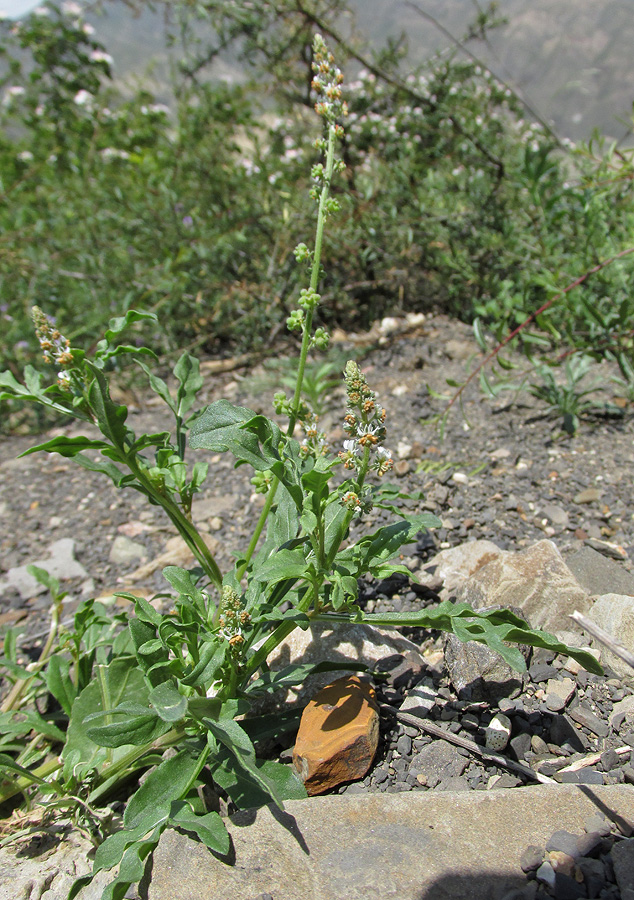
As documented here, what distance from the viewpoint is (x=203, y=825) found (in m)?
1.43

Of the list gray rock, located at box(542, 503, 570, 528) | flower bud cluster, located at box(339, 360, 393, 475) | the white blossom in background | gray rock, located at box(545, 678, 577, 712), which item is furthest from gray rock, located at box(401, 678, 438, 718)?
the white blossom in background

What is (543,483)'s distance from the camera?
8.80ft

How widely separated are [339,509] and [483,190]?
9.99 feet

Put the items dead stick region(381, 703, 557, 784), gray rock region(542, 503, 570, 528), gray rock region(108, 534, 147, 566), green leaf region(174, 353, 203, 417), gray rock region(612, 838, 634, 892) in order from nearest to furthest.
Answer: gray rock region(612, 838, 634, 892)
dead stick region(381, 703, 557, 784)
green leaf region(174, 353, 203, 417)
gray rock region(542, 503, 570, 528)
gray rock region(108, 534, 147, 566)

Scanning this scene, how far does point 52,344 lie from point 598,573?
1.84m

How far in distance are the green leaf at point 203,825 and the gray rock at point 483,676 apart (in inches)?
29.8

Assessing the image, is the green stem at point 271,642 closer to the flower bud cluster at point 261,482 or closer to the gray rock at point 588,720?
the flower bud cluster at point 261,482

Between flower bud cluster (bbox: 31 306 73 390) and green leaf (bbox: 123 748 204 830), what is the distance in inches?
40.2

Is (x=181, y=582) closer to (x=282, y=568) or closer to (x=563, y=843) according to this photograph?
(x=282, y=568)

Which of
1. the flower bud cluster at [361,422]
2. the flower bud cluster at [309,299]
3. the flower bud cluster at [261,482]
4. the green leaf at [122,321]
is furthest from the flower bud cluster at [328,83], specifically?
the flower bud cluster at [261,482]

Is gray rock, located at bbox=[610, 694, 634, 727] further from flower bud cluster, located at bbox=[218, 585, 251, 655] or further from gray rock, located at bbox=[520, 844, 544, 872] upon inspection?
flower bud cluster, located at bbox=[218, 585, 251, 655]

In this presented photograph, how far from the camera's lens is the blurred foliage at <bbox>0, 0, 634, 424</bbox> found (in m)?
3.96

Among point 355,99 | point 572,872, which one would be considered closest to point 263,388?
point 355,99

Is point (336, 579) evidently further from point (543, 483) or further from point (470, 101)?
point (470, 101)
